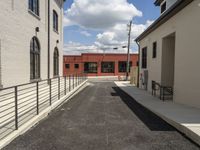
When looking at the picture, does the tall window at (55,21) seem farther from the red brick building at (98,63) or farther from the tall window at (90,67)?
the tall window at (90,67)

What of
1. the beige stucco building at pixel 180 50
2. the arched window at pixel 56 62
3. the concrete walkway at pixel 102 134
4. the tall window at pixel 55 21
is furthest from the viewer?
the arched window at pixel 56 62

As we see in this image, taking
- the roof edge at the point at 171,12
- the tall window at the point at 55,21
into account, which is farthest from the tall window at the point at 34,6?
the roof edge at the point at 171,12

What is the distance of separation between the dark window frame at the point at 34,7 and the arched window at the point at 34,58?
1811mm

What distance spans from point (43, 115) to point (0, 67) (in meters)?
3.61

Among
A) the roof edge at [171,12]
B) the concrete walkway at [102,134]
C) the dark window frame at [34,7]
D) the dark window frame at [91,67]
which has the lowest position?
the concrete walkway at [102,134]

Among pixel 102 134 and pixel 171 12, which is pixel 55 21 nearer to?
pixel 171 12

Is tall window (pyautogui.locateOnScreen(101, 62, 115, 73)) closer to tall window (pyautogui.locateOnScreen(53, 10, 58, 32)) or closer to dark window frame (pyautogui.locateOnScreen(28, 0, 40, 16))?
tall window (pyautogui.locateOnScreen(53, 10, 58, 32))

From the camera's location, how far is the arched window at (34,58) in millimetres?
12930

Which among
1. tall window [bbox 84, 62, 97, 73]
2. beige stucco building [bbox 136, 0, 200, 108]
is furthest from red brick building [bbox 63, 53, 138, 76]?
beige stucco building [bbox 136, 0, 200, 108]

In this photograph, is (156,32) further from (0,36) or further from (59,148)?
(59,148)

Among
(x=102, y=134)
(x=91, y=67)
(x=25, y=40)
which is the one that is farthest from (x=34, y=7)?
(x=91, y=67)

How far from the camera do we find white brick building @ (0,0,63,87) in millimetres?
9320

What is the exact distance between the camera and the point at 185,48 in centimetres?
884

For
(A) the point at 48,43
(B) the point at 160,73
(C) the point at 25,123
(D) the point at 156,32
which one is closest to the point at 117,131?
(C) the point at 25,123
